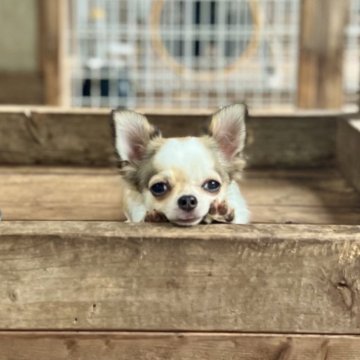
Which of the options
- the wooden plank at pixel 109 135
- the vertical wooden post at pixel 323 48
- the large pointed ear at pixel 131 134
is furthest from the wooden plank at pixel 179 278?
the vertical wooden post at pixel 323 48

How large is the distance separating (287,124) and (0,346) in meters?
0.99

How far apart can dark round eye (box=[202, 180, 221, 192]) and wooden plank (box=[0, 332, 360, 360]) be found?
13.4 inches

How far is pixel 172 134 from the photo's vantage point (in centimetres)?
172

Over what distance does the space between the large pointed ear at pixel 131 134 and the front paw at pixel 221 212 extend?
215mm

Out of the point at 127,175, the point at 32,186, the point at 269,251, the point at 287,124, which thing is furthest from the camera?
the point at 287,124

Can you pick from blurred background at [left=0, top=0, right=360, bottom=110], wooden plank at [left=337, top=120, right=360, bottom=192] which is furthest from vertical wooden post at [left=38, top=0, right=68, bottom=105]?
wooden plank at [left=337, top=120, right=360, bottom=192]

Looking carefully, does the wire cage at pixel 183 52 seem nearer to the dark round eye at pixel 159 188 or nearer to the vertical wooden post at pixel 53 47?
the vertical wooden post at pixel 53 47

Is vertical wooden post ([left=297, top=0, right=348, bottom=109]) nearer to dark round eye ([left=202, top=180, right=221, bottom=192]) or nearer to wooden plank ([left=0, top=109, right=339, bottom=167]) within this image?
wooden plank ([left=0, top=109, right=339, bottom=167])

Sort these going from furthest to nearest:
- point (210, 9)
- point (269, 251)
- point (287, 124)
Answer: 1. point (210, 9)
2. point (287, 124)
3. point (269, 251)

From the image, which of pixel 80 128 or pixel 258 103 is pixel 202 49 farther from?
pixel 80 128

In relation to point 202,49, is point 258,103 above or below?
below

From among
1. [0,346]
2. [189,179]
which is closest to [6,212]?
[189,179]

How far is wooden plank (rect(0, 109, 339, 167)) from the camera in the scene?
5.63 feet

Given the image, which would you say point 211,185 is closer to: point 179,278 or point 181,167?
point 181,167
